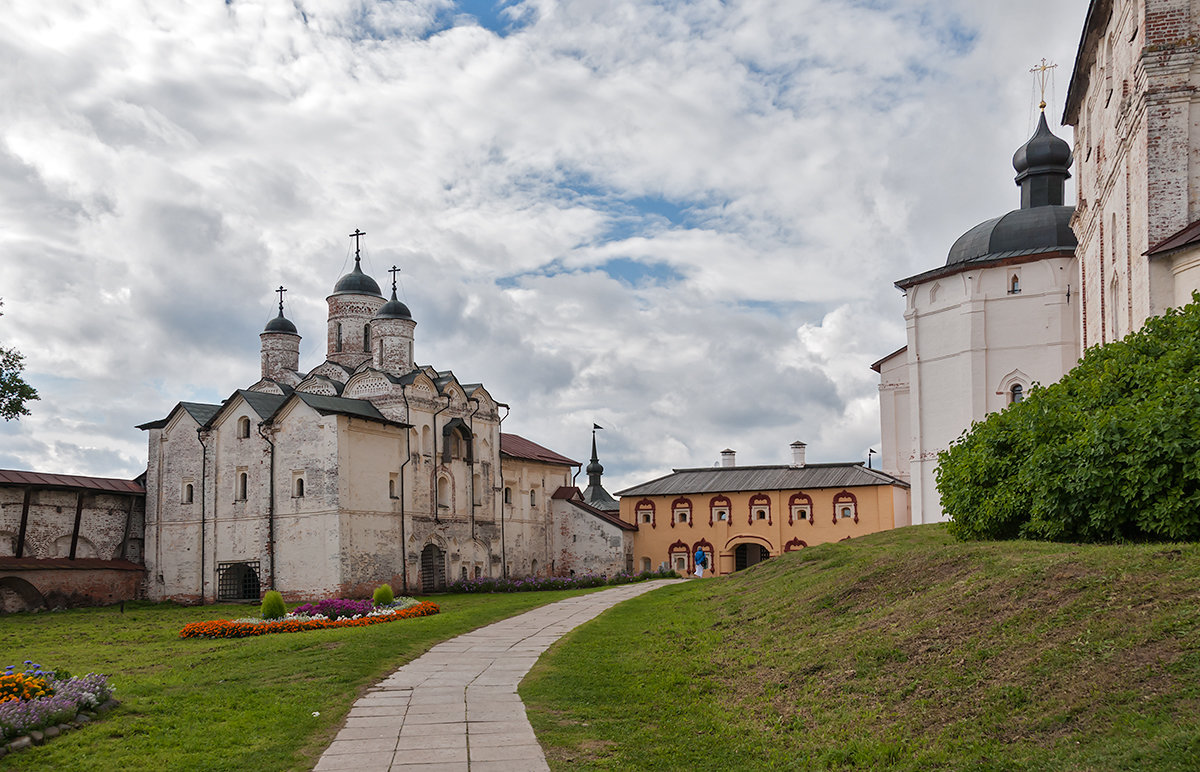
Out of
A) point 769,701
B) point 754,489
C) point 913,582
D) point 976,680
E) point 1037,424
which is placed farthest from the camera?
point 754,489

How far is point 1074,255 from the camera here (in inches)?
1332

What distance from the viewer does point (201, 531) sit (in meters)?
32.0

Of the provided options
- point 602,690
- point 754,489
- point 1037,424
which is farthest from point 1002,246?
point 602,690

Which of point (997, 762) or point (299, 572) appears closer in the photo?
point (997, 762)

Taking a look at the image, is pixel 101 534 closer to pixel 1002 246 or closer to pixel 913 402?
pixel 913 402

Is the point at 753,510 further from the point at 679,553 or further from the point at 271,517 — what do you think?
the point at 271,517

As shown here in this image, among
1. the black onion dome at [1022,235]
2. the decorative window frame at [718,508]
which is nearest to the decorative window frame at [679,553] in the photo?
the decorative window frame at [718,508]

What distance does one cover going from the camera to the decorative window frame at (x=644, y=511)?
4322 centimetres

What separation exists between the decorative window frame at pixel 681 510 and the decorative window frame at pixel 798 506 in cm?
421

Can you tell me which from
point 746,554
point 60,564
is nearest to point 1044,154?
point 746,554

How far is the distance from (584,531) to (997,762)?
36.0 meters

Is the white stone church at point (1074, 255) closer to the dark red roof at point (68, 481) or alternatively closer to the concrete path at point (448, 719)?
the concrete path at point (448, 719)

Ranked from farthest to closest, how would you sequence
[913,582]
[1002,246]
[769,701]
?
[1002,246] < [913,582] < [769,701]

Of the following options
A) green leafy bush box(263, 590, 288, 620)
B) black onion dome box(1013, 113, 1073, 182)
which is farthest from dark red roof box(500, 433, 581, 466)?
black onion dome box(1013, 113, 1073, 182)
